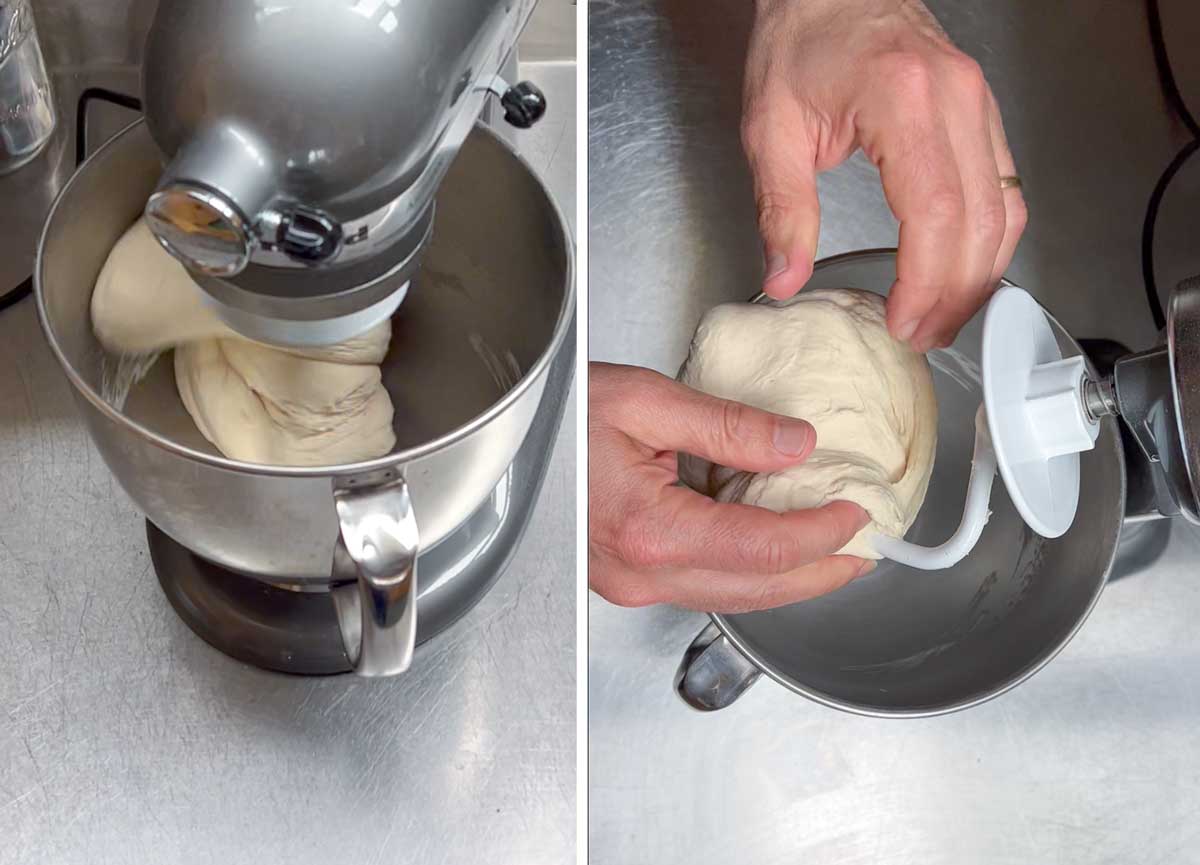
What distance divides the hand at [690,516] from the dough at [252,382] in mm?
158

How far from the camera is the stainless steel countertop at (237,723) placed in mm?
440

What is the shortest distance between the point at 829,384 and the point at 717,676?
184 mm

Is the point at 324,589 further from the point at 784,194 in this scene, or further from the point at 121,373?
the point at 784,194

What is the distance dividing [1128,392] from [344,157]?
0.46 metres

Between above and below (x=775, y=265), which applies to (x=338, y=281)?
above

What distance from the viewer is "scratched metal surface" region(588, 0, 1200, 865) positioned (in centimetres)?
70

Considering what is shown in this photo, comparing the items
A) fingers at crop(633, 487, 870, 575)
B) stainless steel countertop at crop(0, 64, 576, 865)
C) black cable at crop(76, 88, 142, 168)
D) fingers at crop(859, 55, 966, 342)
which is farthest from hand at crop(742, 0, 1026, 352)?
black cable at crop(76, 88, 142, 168)

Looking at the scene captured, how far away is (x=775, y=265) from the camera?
61 centimetres

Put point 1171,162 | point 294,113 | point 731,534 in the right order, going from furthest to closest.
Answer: point 1171,162
point 731,534
point 294,113

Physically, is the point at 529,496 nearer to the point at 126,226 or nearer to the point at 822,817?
the point at 126,226

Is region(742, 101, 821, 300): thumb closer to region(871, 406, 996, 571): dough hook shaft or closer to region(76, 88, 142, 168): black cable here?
region(871, 406, 996, 571): dough hook shaft

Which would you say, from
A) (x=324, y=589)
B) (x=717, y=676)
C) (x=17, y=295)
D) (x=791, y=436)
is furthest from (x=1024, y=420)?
(x=17, y=295)

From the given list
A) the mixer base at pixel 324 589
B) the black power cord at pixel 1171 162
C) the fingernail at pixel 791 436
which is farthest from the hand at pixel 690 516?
the black power cord at pixel 1171 162

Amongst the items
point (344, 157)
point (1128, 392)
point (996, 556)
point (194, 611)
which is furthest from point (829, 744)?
point (344, 157)
